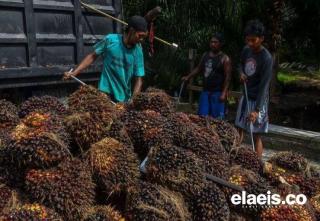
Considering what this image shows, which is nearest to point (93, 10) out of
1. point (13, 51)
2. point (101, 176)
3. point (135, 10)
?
point (13, 51)

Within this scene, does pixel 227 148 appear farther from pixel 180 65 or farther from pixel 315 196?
pixel 180 65

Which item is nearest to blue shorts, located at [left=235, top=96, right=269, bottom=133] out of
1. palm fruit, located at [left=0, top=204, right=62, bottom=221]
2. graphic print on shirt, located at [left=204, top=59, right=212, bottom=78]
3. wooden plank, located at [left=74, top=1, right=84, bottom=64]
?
graphic print on shirt, located at [left=204, top=59, right=212, bottom=78]

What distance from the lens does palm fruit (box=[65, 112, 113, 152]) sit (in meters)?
2.17

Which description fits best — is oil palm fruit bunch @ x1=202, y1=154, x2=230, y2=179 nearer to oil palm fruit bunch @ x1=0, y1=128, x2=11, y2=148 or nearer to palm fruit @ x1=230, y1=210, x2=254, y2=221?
palm fruit @ x1=230, y1=210, x2=254, y2=221

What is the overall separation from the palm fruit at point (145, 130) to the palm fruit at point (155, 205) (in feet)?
0.98

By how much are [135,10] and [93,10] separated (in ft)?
13.9

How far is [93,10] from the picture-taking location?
195 inches

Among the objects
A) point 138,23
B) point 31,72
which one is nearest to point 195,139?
point 138,23

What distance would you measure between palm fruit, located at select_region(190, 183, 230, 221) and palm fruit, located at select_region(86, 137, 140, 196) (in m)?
0.31

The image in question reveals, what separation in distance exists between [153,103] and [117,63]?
162 centimetres

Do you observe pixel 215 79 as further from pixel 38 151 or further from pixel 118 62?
pixel 38 151

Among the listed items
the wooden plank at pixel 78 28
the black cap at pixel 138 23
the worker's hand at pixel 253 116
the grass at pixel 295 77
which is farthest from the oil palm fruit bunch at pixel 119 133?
the grass at pixel 295 77

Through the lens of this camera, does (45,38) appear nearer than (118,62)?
No

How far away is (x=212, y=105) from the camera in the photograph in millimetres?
5887
